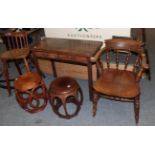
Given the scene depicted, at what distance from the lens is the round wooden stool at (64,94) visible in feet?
6.57

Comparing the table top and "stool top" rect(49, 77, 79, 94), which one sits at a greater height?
the table top

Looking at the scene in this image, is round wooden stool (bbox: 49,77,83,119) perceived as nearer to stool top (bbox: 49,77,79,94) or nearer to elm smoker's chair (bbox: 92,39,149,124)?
stool top (bbox: 49,77,79,94)

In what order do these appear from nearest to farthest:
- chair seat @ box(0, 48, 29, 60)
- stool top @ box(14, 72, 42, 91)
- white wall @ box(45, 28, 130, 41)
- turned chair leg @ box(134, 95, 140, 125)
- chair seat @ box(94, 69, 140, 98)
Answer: chair seat @ box(94, 69, 140, 98) < turned chair leg @ box(134, 95, 140, 125) < stool top @ box(14, 72, 42, 91) < chair seat @ box(0, 48, 29, 60) < white wall @ box(45, 28, 130, 41)

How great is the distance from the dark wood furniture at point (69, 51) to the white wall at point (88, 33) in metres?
0.35

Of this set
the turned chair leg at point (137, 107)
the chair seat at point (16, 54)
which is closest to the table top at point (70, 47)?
the chair seat at point (16, 54)

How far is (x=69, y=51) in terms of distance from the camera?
2.18 m

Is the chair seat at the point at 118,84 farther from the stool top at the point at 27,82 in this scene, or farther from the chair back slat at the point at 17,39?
the chair back slat at the point at 17,39

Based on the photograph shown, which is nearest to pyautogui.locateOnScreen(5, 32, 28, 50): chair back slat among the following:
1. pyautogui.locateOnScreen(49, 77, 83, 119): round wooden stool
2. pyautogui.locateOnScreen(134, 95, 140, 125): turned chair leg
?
pyautogui.locateOnScreen(49, 77, 83, 119): round wooden stool

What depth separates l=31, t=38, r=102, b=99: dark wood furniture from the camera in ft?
6.86

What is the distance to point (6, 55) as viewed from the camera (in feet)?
8.23

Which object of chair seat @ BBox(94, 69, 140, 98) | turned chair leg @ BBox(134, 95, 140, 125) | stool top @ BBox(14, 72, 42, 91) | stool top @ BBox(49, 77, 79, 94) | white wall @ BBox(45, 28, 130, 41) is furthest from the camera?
white wall @ BBox(45, 28, 130, 41)

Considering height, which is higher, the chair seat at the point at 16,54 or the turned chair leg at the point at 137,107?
the chair seat at the point at 16,54

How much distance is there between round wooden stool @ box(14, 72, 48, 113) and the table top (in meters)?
0.37
